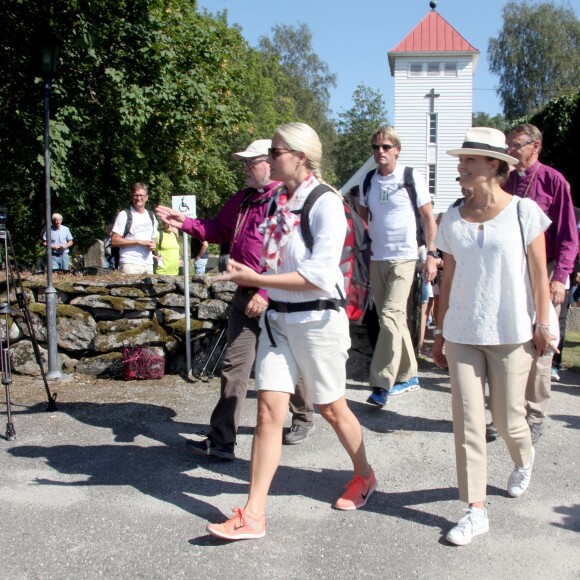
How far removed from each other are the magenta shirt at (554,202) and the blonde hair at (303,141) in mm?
1718

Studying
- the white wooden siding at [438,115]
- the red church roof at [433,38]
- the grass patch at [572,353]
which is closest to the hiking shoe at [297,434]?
the grass patch at [572,353]

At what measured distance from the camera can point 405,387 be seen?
593cm

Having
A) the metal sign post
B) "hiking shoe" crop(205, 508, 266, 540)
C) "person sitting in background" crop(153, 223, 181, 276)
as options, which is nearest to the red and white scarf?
"hiking shoe" crop(205, 508, 266, 540)

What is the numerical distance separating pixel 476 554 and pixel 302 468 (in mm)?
1374

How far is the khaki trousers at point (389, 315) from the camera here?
5375 millimetres

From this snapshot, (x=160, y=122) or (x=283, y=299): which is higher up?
(x=160, y=122)

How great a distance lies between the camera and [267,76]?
4453 cm

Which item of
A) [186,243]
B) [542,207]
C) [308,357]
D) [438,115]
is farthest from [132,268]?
[438,115]

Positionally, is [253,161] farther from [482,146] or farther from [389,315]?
[389,315]

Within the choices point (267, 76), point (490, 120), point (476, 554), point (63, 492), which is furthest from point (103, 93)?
point (490, 120)

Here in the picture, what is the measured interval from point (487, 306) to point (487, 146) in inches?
31.7

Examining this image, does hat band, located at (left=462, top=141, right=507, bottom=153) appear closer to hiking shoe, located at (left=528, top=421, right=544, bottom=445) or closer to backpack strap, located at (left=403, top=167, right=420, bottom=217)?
backpack strap, located at (left=403, top=167, right=420, bottom=217)

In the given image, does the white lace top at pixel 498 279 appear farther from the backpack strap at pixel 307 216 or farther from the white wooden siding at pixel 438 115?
the white wooden siding at pixel 438 115

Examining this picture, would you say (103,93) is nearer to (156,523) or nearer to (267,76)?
(156,523)
